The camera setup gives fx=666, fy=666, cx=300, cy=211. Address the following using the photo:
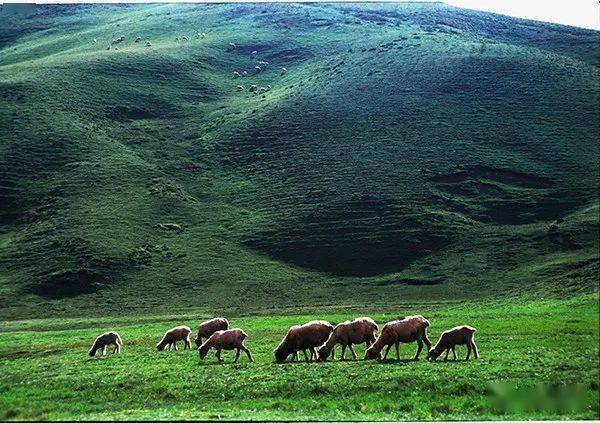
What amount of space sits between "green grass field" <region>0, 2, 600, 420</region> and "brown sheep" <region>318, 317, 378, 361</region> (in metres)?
3.18

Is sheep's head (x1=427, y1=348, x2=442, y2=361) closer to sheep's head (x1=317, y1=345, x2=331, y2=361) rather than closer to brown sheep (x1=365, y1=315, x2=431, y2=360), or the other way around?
brown sheep (x1=365, y1=315, x2=431, y2=360)

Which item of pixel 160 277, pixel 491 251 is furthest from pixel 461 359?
pixel 160 277

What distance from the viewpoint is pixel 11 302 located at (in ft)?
318

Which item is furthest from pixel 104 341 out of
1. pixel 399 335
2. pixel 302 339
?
pixel 399 335

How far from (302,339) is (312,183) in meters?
92.0

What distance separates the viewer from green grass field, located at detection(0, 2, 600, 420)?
1051 inches

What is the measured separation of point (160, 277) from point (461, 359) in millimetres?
77826

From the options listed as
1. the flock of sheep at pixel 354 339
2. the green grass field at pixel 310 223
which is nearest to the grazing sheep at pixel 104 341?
the green grass field at pixel 310 223

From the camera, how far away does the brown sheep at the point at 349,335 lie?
34.2 metres

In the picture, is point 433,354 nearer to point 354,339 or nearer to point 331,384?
point 354,339

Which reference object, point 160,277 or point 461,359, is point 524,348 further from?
point 160,277

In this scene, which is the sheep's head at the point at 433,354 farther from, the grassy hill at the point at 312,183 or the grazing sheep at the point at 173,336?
the grassy hill at the point at 312,183

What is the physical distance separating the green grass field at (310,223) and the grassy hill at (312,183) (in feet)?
1.62

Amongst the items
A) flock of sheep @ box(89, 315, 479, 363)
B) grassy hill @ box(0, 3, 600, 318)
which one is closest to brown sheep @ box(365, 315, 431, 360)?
flock of sheep @ box(89, 315, 479, 363)
